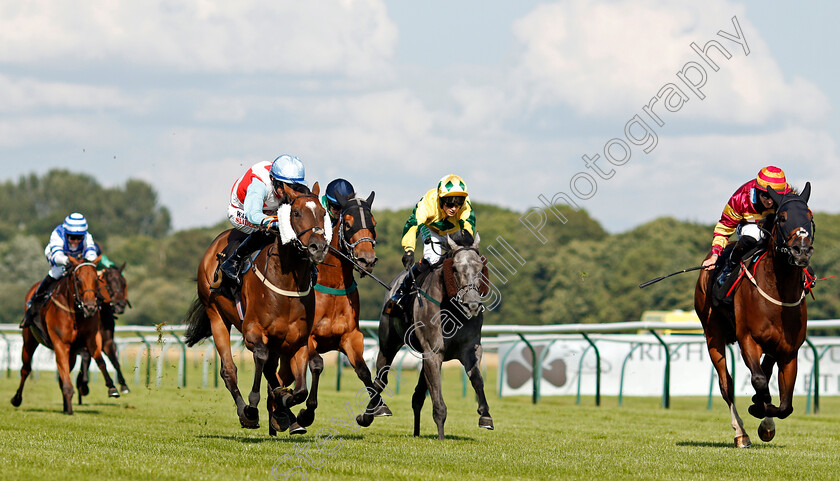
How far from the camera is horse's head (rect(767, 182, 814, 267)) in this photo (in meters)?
9.30

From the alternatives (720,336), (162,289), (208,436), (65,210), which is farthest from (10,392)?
(65,210)

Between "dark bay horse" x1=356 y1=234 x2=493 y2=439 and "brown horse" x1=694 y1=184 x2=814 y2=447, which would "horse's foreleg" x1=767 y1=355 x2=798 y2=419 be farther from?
"dark bay horse" x1=356 y1=234 x2=493 y2=439

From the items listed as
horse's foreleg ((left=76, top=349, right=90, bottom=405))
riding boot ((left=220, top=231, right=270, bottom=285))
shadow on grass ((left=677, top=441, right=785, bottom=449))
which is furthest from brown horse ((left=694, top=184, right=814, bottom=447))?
horse's foreleg ((left=76, top=349, right=90, bottom=405))

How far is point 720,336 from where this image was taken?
36.6 feet

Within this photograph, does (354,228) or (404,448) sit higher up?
(354,228)

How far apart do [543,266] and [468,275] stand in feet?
174

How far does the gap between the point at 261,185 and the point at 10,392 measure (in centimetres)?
1242

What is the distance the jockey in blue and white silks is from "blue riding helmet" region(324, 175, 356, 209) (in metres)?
5.62

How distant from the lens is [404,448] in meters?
9.59

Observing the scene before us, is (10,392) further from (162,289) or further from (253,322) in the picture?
(162,289)

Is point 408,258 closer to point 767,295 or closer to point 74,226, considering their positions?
point 767,295

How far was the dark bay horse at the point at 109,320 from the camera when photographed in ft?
54.9

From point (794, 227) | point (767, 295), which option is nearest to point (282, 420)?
point (767, 295)

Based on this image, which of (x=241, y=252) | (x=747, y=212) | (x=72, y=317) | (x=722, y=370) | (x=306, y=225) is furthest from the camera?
(x=72, y=317)
